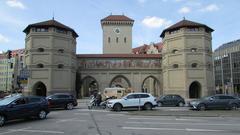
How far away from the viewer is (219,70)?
107 m

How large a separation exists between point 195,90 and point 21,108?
156 feet

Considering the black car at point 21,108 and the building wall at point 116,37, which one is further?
the building wall at point 116,37

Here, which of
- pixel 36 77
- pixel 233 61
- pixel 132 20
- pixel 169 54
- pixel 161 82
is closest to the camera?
pixel 36 77

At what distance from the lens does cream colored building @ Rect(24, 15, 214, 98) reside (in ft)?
186

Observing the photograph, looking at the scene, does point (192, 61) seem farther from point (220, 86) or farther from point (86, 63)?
point (220, 86)

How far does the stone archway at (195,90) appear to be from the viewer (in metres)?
58.9

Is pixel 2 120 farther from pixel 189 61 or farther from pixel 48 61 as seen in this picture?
pixel 189 61

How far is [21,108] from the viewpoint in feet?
59.4

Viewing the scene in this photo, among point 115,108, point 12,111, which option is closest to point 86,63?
point 115,108

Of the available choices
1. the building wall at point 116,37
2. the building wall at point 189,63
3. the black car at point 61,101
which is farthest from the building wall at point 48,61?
the building wall at point 116,37

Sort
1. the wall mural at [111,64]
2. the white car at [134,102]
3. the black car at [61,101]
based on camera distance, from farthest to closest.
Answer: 1. the wall mural at [111,64]
2. the black car at [61,101]
3. the white car at [134,102]

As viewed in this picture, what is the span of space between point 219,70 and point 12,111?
98.6m

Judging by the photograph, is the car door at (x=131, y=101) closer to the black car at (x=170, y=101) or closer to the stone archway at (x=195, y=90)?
the black car at (x=170, y=101)

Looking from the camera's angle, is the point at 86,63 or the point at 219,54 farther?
the point at 219,54
